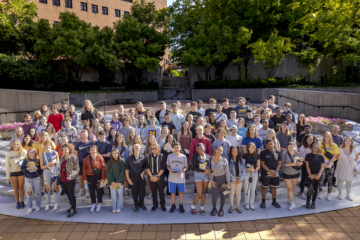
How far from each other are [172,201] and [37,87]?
21.0 metres

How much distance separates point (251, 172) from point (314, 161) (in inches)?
64.7

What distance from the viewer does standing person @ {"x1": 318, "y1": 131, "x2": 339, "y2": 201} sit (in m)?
6.92

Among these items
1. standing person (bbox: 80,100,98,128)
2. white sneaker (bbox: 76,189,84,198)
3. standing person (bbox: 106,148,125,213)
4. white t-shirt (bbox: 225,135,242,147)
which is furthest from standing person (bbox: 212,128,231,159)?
standing person (bbox: 80,100,98,128)

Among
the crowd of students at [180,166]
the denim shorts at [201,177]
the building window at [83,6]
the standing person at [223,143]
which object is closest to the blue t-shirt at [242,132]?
the crowd of students at [180,166]

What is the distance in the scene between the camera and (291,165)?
6.57 metres

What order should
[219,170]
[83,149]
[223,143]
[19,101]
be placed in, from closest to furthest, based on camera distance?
[219,170]
[223,143]
[83,149]
[19,101]

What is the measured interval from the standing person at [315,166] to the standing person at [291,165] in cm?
27

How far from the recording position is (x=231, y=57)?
79.0 ft

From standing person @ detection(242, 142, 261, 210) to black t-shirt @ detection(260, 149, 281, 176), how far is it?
0.15m

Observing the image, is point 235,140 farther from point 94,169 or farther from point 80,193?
point 80,193

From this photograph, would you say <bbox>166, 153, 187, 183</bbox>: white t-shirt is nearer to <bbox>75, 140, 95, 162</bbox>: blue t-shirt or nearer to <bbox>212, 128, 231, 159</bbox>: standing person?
<bbox>212, 128, 231, 159</bbox>: standing person

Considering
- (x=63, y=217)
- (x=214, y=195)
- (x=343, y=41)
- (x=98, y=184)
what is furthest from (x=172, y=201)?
(x=343, y=41)

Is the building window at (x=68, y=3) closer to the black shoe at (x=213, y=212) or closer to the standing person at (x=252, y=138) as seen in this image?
the standing person at (x=252, y=138)

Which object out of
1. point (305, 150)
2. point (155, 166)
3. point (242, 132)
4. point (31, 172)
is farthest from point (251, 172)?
point (31, 172)
